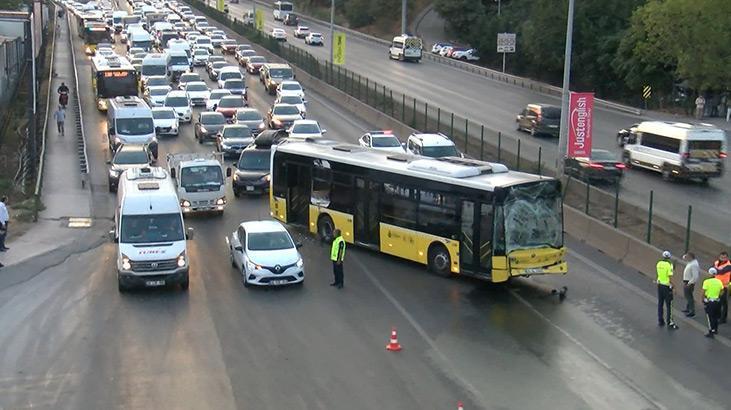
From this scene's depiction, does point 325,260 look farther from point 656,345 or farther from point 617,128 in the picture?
point 617,128

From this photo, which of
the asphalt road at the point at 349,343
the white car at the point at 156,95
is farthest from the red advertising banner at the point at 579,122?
the white car at the point at 156,95

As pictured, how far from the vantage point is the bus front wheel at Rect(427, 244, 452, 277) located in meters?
25.2

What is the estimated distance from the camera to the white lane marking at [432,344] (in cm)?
1725

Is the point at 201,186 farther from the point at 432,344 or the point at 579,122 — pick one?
the point at 432,344

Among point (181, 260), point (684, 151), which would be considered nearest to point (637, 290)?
point (181, 260)

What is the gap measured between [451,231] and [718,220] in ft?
38.9

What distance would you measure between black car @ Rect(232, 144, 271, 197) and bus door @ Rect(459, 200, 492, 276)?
42.9ft

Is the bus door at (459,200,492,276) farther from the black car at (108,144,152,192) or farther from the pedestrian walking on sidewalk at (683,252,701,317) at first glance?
the black car at (108,144,152,192)

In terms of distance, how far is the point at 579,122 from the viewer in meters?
34.4

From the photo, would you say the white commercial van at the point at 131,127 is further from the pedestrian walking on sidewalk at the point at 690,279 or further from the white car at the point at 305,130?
the pedestrian walking on sidewalk at the point at 690,279

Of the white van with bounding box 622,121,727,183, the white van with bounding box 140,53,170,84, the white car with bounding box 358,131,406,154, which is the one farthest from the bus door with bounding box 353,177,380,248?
the white van with bounding box 140,53,170,84

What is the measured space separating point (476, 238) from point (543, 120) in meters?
26.8

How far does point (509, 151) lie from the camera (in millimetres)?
43469

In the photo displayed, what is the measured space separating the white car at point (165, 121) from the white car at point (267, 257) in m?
24.6
